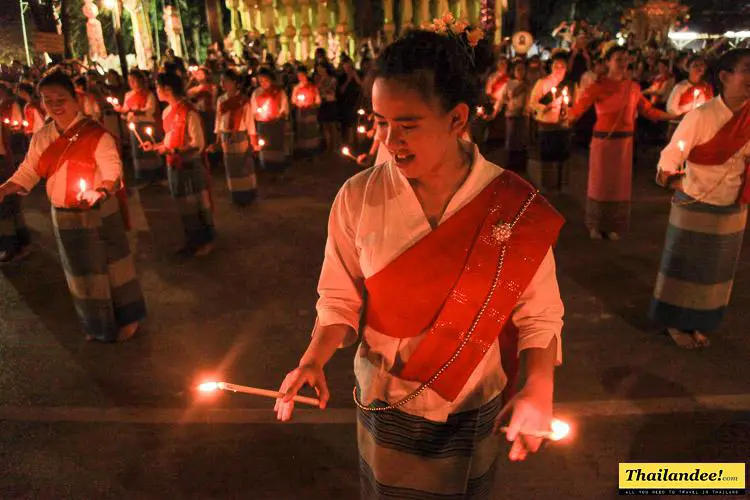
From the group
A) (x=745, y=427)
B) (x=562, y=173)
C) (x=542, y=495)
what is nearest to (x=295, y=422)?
(x=542, y=495)

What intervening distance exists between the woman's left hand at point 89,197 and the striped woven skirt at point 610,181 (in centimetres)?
465

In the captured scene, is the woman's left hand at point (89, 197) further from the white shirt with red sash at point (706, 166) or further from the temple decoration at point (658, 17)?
the temple decoration at point (658, 17)

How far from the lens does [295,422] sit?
340 cm

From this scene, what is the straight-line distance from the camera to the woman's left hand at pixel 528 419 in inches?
54.7

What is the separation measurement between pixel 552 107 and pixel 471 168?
19.9 feet

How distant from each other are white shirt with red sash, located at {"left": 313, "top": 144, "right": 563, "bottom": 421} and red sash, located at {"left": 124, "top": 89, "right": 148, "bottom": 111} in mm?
8275

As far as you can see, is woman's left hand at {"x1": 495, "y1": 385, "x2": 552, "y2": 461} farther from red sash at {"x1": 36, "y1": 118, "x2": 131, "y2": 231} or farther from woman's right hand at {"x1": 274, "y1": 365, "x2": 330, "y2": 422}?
red sash at {"x1": 36, "y1": 118, "x2": 131, "y2": 231}

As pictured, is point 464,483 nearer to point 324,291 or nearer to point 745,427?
point 324,291

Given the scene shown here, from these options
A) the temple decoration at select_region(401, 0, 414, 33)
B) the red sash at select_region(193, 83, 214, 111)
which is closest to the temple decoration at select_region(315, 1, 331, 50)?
the temple decoration at select_region(401, 0, 414, 33)

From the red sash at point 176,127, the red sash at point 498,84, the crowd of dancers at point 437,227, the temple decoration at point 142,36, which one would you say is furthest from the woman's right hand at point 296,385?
the temple decoration at point 142,36

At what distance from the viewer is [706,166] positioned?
3580 millimetres

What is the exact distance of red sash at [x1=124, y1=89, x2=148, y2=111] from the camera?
29.2ft

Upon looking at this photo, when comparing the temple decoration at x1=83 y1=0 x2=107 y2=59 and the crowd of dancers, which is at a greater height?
the temple decoration at x1=83 y1=0 x2=107 y2=59

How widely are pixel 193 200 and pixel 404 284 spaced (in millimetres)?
5224
